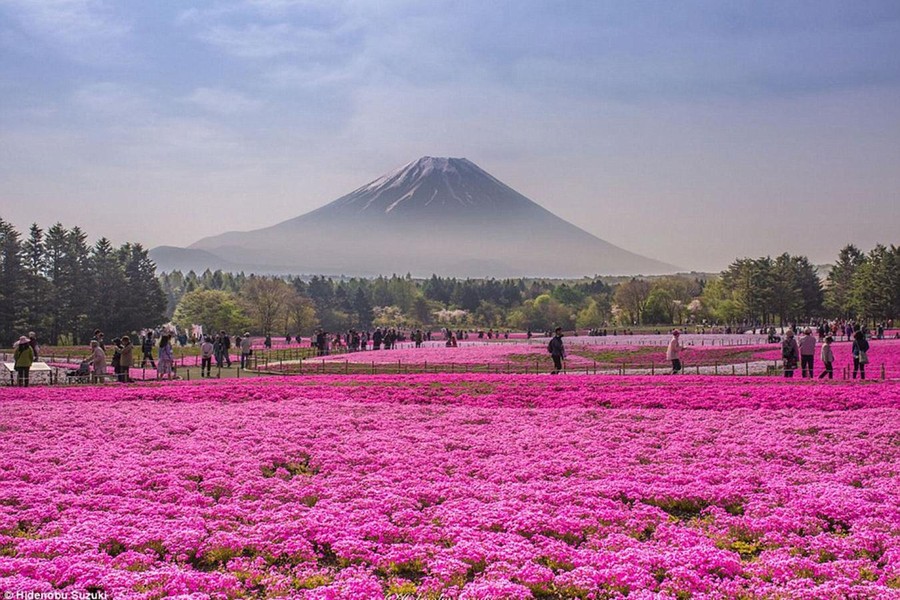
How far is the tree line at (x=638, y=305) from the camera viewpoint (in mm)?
110875

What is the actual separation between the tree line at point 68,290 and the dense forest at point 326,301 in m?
0.13

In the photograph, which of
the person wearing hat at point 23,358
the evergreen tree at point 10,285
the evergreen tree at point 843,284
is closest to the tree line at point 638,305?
the evergreen tree at point 843,284

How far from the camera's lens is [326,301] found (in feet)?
568

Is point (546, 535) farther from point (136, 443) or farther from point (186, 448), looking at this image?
point (136, 443)

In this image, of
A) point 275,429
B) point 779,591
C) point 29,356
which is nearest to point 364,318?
point 29,356

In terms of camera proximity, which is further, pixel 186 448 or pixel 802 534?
pixel 186 448

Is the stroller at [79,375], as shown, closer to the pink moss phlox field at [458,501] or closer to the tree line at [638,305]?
the pink moss phlox field at [458,501]

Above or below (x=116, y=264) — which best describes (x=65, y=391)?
below

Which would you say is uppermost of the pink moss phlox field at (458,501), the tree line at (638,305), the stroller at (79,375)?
the tree line at (638,305)

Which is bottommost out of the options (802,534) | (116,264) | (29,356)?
(802,534)

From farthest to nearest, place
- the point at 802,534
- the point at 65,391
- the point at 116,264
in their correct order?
the point at 116,264 → the point at 65,391 → the point at 802,534

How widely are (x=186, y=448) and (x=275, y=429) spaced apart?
112 inches

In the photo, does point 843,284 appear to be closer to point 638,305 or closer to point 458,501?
point 638,305

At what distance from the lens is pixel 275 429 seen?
18469 mm
